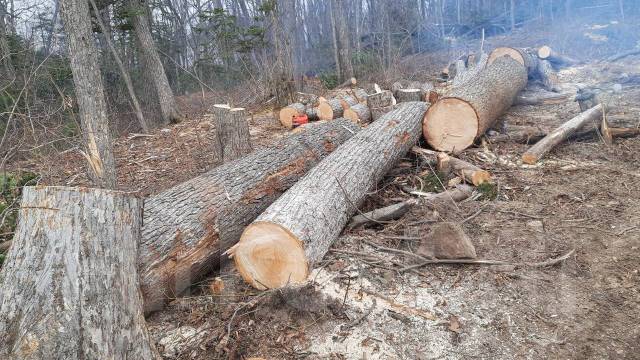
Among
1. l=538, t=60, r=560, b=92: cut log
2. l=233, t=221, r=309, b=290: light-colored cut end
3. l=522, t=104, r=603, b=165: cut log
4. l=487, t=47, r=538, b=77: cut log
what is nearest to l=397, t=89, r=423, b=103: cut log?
l=522, t=104, r=603, b=165: cut log

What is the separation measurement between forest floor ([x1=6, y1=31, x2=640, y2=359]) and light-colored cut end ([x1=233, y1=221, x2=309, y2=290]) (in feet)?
0.41

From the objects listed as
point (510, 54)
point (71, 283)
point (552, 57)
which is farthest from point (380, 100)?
point (552, 57)

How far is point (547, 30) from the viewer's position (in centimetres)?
1764

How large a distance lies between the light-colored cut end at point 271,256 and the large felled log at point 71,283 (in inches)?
31.9

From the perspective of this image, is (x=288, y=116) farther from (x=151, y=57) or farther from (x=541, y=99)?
(x=541, y=99)

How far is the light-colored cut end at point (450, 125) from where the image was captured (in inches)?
211

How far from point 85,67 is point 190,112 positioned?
21.9ft

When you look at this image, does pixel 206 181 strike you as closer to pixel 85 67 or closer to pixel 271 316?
pixel 271 316

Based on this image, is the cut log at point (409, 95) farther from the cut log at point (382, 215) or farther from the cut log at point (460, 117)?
the cut log at point (382, 215)

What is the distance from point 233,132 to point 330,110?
3003 millimetres

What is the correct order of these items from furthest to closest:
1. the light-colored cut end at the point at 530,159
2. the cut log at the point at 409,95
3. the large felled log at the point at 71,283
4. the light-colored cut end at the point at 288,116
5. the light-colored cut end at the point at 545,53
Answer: the light-colored cut end at the point at 545,53
the light-colored cut end at the point at 288,116
the cut log at the point at 409,95
the light-colored cut end at the point at 530,159
the large felled log at the point at 71,283

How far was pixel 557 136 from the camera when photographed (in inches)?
210

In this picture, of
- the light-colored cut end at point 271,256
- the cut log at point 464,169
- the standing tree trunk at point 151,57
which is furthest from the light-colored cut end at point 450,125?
the standing tree trunk at point 151,57

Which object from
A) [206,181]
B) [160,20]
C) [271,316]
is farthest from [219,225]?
[160,20]
